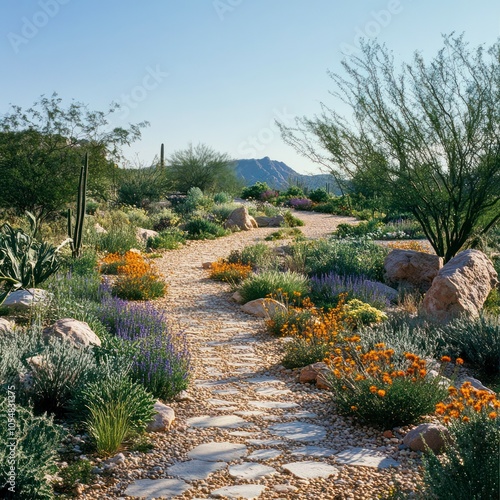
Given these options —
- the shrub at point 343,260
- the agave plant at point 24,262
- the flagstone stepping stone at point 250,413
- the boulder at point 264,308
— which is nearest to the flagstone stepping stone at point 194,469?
the flagstone stepping stone at point 250,413

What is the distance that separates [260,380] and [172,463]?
2142 mm

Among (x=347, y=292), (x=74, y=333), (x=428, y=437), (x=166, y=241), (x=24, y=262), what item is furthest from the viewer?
(x=166, y=241)

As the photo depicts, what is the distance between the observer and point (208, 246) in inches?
671

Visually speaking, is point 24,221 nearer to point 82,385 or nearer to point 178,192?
point 82,385

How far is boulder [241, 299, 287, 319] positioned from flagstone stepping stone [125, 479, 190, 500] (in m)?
4.46

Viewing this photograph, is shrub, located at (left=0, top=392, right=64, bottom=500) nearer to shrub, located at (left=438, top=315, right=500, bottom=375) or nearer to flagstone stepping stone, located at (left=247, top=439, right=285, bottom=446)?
flagstone stepping stone, located at (left=247, top=439, right=285, bottom=446)

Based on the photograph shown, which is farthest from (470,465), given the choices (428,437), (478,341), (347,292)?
(347,292)

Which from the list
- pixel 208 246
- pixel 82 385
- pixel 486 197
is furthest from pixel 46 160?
pixel 82 385

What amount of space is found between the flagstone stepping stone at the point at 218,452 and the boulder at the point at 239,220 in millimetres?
16480

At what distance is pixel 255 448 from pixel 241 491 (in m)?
0.70

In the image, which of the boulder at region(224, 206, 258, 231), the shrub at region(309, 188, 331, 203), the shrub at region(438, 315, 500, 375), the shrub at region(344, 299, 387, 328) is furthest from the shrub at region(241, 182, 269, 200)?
the shrub at region(438, 315, 500, 375)

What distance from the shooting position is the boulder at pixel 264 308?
8633 millimetres

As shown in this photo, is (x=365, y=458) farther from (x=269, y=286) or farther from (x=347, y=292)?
(x=269, y=286)

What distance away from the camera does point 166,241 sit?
16234 mm
